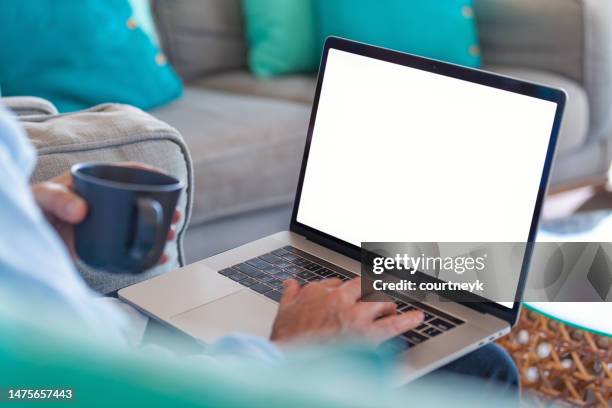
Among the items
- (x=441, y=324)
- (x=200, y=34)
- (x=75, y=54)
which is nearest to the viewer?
(x=441, y=324)

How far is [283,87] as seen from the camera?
245 centimetres

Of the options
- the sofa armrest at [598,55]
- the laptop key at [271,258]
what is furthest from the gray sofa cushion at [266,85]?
the laptop key at [271,258]

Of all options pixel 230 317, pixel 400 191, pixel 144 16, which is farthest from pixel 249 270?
pixel 144 16

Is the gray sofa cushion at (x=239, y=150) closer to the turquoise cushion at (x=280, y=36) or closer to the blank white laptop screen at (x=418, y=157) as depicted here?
the turquoise cushion at (x=280, y=36)

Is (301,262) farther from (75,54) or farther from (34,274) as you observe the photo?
(75,54)

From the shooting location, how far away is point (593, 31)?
→ 2602 millimetres

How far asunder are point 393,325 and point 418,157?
264 mm

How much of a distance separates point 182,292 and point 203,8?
161 centimetres

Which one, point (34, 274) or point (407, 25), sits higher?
point (34, 274)

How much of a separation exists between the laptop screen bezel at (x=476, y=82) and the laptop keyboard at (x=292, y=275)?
0.04 metres

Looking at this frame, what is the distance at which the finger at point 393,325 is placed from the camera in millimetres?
915

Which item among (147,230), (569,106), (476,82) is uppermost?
(476,82)

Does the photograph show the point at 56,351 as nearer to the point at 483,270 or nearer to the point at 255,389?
the point at 255,389

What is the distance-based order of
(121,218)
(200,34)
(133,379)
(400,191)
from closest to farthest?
(133,379), (121,218), (400,191), (200,34)
